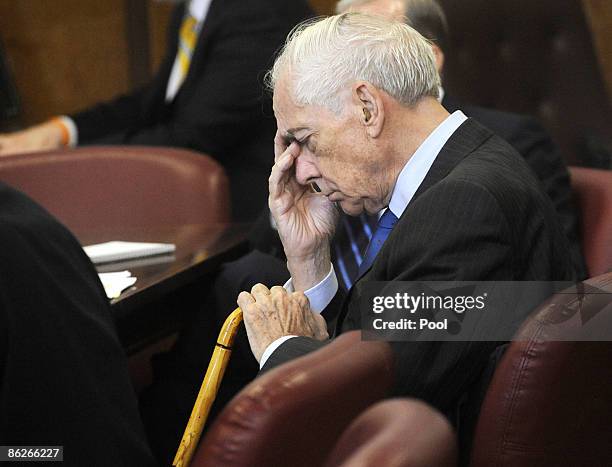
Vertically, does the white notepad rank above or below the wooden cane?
below

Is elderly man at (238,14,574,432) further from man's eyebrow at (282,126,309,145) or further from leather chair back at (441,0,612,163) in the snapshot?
leather chair back at (441,0,612,163)

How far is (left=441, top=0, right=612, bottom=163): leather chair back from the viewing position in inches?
158

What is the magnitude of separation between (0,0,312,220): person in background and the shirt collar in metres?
1.74

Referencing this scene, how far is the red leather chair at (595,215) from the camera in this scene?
91.3 inches

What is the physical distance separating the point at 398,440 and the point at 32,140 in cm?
300

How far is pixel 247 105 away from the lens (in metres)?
3.51

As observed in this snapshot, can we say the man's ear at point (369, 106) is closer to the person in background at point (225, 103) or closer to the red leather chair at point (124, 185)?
the red leather chair at point (124, 185)

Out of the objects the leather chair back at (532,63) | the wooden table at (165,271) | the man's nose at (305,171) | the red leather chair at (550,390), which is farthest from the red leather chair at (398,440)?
the leather chair back at (532,63)

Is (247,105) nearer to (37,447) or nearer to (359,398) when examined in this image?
(37,447)

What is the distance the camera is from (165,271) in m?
2.16

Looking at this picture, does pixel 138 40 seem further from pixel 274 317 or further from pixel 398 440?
pixel 398 440

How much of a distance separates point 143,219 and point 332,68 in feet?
4.29

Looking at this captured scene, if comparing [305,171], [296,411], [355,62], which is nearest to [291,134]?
A: [305,171]

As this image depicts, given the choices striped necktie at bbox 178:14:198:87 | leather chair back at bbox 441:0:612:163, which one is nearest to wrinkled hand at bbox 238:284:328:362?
striped necktie at bbox 178:14:198:87
